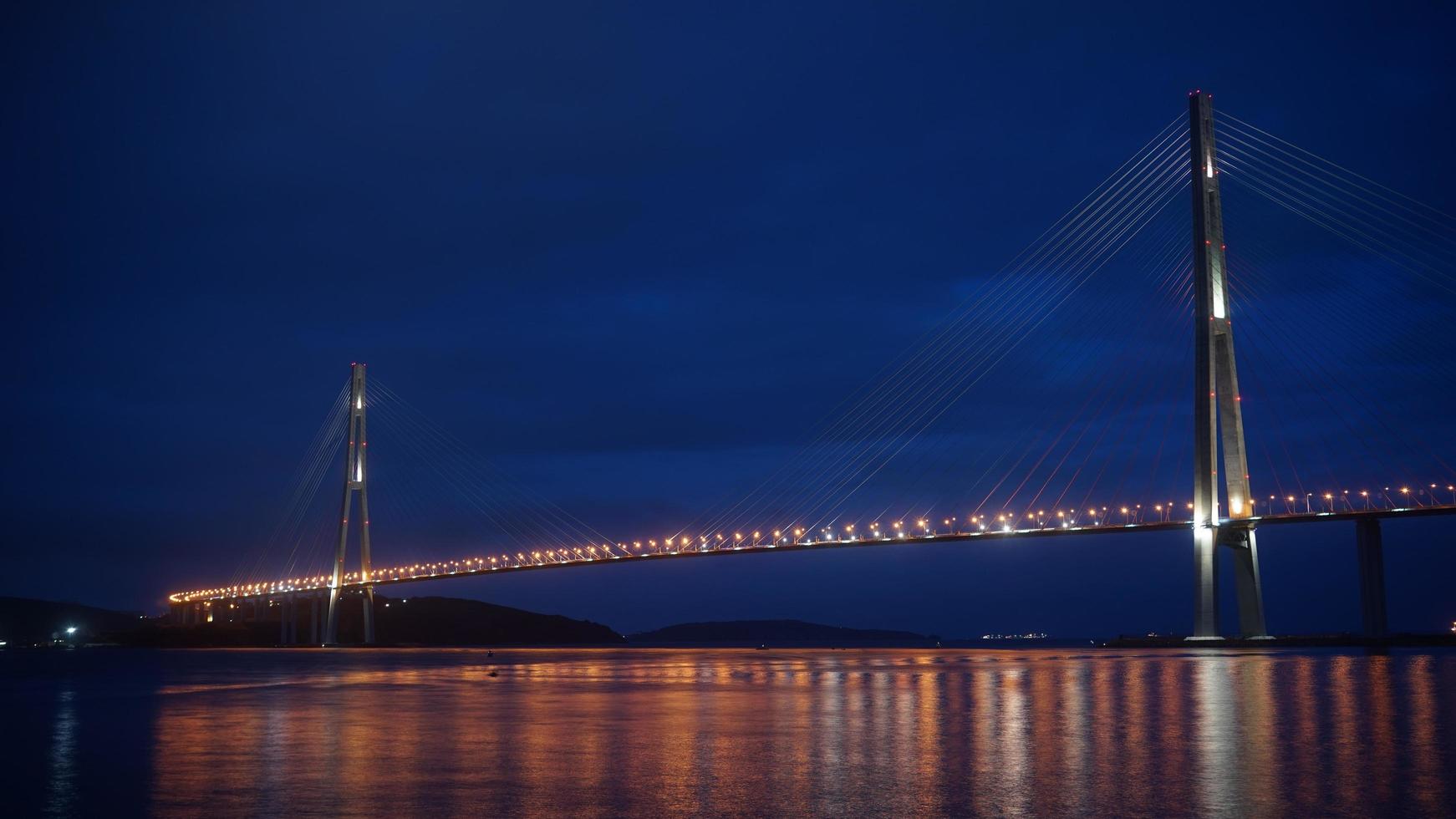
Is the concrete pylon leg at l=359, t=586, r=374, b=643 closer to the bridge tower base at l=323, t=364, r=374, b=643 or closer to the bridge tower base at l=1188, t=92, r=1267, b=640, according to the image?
the bridge tower base at l=323, t=364, r=374, b=643

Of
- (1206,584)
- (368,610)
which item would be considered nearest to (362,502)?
(368,610)

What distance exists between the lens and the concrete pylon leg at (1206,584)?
47.9 m

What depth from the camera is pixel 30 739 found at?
18281 mm

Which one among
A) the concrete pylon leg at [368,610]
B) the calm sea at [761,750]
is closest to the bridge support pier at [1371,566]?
the calm sea at [761,750]

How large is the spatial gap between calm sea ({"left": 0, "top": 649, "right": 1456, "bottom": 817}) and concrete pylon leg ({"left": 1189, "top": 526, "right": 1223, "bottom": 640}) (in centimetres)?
1861

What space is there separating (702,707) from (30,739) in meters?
10.5

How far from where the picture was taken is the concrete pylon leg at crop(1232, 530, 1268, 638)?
163 ft

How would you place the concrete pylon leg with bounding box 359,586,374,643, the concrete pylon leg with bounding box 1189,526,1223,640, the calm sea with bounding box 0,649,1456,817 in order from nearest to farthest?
1. the calm sea with bounding box 0,649,1456,817
2. the concrete pylon leg with bounding box 1189,526,1223,640
3. the concrete pylon leg with bounding box 359,586,374,643

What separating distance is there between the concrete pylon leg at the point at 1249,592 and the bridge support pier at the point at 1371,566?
6.73 meters

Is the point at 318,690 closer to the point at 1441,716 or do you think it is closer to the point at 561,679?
the point at 561,679

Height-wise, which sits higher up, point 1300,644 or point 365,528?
point 365,528

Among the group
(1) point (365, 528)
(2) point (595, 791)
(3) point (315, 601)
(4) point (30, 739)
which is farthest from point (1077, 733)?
(3) point (315, 601)

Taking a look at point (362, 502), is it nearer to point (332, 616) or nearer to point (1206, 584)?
point (332, 616)

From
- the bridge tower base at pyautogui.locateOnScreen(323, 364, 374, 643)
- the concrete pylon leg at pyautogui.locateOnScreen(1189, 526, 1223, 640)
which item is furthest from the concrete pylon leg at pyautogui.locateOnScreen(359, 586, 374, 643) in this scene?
the concrete pylon leg at pyautogui.locateOnScreen(1189, 526, 1223, 640)
